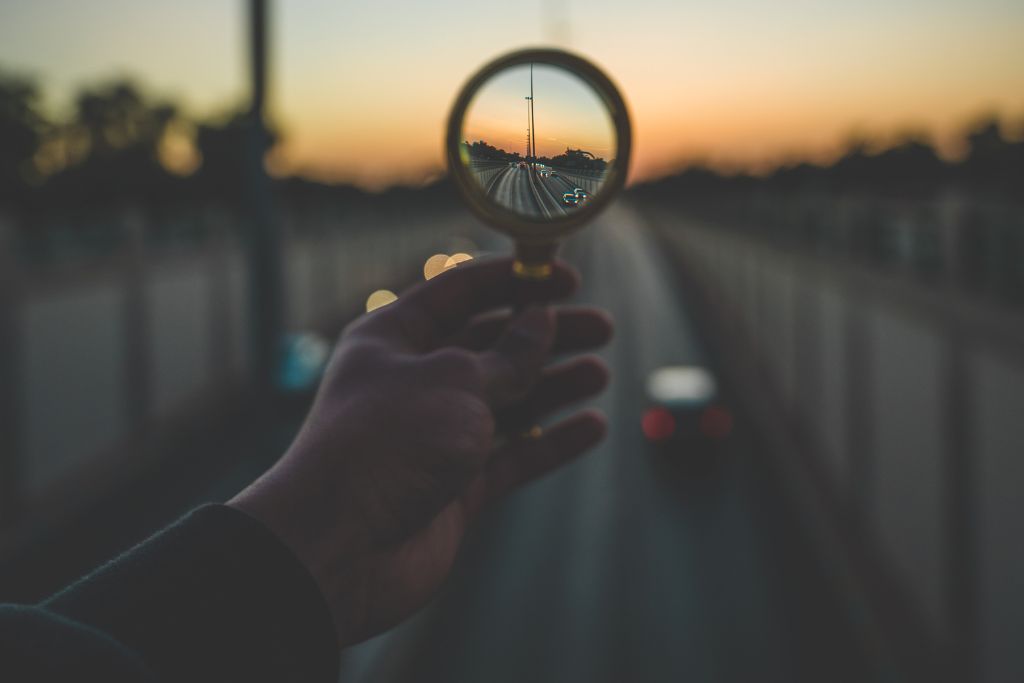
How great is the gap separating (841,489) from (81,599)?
16.3 meters

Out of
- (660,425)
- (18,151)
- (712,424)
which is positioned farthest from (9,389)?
(18,151)

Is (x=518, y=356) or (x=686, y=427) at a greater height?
(x=518, y=356)

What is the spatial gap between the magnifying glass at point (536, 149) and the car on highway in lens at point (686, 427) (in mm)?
15841

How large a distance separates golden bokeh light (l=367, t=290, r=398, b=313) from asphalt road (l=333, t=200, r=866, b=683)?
6.03m

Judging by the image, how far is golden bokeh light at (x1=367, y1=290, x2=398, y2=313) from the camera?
2.37 meters

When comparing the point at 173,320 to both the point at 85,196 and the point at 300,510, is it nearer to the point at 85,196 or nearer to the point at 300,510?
the point at 85,196

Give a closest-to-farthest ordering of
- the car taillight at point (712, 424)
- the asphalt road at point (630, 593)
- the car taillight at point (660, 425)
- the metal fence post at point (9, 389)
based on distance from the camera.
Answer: the asphalt road at point (630, 593) → the metal fence post at point (9, 389) → the car taillight at point (660, 425) → the car taillight at point (712, 424)

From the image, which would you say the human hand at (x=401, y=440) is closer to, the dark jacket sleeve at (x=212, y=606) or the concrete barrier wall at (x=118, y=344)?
the dark jacket sleeve at (x=212, y=606)

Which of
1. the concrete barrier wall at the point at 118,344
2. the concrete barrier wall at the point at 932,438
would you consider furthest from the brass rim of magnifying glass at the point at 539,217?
the concrete barrier wall at the point at 932,438

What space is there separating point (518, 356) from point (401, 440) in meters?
0.37

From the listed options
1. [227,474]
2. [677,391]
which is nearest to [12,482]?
[227,474]

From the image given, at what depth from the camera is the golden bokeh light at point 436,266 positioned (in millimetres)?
2457

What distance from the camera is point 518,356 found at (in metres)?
2.21

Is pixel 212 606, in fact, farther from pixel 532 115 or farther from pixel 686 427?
pixel 686 427
